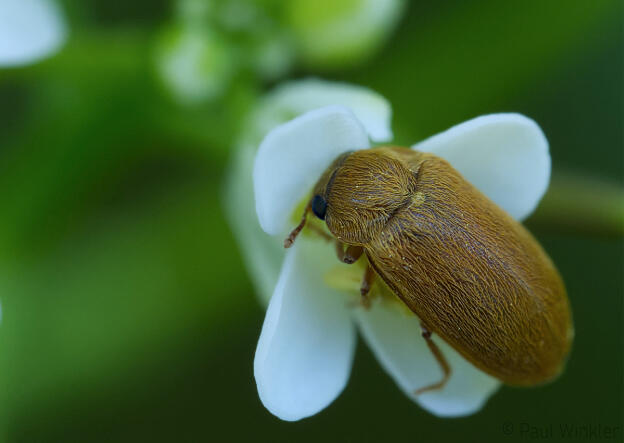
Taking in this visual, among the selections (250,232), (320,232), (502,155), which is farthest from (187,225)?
(502,155)

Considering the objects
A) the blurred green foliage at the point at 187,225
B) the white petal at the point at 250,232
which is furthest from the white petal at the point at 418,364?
the blurred green foliage at the point at 187,225

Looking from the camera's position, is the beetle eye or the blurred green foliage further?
the blurred green foliage

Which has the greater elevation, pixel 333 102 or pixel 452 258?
pixel 333 102

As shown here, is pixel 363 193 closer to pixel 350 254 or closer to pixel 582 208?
pixel 350 254

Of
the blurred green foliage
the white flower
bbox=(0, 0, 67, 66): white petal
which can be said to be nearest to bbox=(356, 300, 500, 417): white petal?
the white flower

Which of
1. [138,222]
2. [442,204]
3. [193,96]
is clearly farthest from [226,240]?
[442,204]

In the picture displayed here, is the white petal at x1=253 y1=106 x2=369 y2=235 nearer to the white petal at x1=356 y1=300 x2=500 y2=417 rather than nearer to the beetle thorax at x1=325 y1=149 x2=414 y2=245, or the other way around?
the beetle thorax at x1=325 y1=149 x2=414 y2=245

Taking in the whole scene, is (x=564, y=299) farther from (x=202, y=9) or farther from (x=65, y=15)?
(x=65, y=15)

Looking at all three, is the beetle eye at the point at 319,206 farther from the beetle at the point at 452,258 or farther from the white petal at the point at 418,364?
the white petal at the point at 418,364
